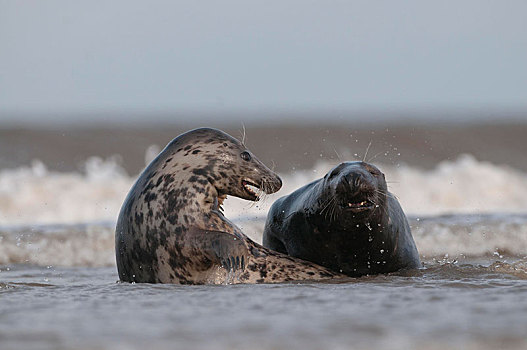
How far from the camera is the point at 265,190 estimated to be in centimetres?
629

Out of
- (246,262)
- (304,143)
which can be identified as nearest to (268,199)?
(246,262)

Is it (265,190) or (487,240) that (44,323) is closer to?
(265,190)

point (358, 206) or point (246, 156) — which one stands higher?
point (246, 156)

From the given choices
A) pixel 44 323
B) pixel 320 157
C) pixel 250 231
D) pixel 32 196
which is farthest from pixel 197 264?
pixel 320 157

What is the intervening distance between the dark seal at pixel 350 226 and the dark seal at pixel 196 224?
22cm

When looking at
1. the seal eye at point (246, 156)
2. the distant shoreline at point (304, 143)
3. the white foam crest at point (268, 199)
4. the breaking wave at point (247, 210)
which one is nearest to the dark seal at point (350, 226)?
the seal eye at point (246, 156)

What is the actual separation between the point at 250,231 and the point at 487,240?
2852mm

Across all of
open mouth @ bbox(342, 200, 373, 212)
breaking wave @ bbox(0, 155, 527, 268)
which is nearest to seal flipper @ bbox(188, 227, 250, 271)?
open mouth @ bbox(342, 200, 373, 212)

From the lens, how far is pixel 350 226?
6.02m

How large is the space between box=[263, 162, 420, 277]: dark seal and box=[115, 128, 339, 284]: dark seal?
22cm

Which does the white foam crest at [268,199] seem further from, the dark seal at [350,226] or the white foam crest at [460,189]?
the dark seal at [350,226]

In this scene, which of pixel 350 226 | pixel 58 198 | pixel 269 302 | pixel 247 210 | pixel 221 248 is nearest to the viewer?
pixel 269 302

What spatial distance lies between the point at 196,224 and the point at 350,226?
106 centimetres

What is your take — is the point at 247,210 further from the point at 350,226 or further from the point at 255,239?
the point at 350,226
